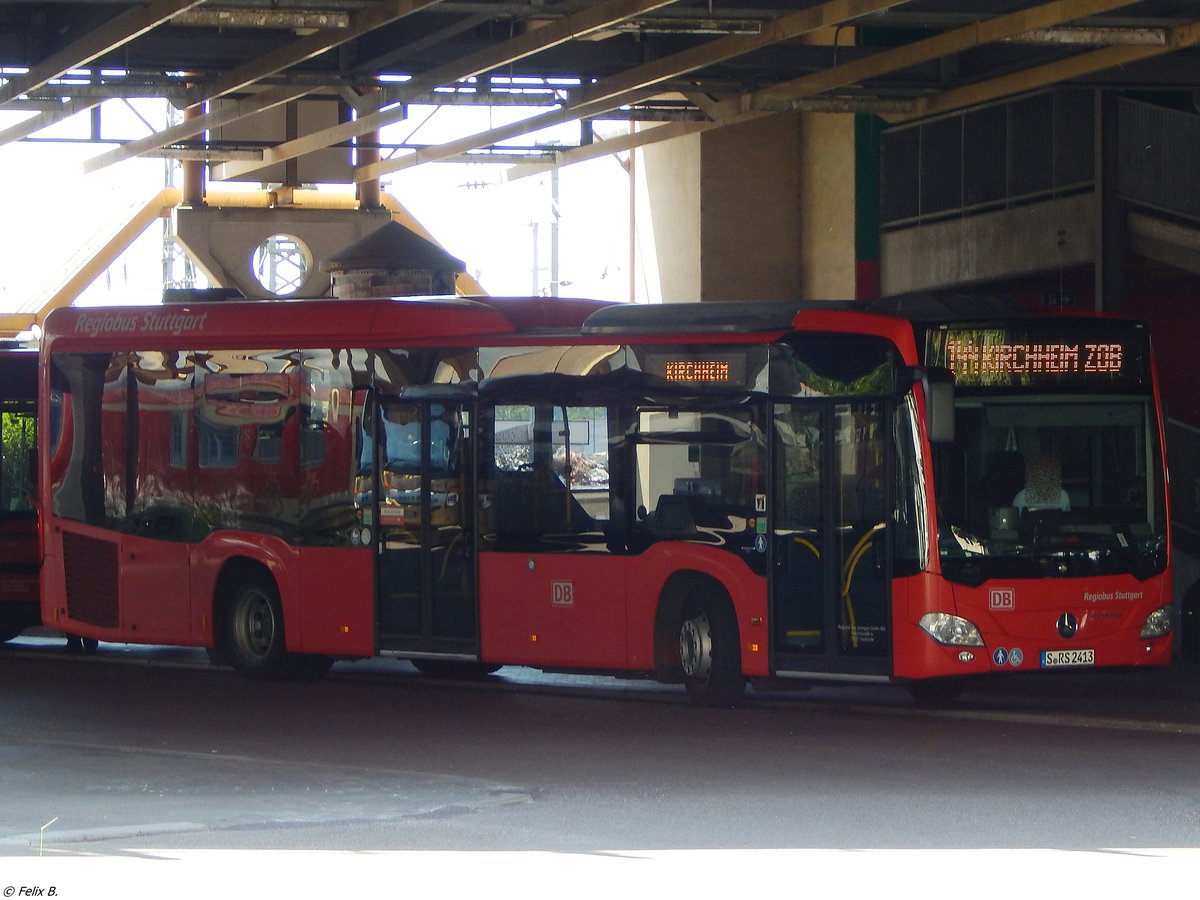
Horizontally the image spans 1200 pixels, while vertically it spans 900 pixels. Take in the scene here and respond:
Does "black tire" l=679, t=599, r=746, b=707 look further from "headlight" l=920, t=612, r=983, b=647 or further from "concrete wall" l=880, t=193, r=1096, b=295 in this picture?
"concrete wall" l=880, t=193, r=1096, b=295

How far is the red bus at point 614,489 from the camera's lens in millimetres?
13125

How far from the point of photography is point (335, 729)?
13273mm

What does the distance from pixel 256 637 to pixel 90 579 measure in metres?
1.87

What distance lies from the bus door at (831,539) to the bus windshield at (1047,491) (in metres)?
0.51

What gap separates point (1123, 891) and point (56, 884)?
4.17 metres

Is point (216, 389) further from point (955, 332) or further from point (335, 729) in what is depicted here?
point (955, 332)

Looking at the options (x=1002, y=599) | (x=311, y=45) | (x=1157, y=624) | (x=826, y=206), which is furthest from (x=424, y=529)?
(x=826, y=206)

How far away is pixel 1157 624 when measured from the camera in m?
13.3

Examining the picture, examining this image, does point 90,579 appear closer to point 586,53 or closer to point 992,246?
point 586,53

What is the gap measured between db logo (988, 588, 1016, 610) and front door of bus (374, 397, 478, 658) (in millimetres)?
4082

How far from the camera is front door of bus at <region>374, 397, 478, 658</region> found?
49.5ft

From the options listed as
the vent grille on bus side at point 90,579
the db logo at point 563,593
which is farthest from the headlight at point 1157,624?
the vent grille on bus side at point 90,579

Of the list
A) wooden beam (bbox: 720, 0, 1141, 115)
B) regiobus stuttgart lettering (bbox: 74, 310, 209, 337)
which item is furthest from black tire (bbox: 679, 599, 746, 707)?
wooden beam (bbox: 720, 0, 1141, 115)

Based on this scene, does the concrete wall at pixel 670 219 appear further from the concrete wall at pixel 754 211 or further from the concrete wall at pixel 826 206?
the concrete wall at pixel 826 206
